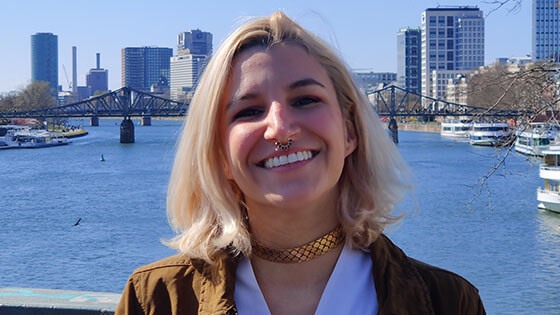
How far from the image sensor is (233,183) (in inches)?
66.4

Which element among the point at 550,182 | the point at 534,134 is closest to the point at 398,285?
the point at 534,134

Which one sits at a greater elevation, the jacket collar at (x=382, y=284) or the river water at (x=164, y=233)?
the jacket collar at (x=382, y=284)

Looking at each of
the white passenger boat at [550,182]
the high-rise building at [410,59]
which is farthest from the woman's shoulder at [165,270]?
the high-rise building at [410,59]

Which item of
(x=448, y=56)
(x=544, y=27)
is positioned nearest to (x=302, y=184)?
(x=544, y=27)

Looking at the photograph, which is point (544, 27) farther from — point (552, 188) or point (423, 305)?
point (423, 305)

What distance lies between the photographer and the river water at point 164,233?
548 inches

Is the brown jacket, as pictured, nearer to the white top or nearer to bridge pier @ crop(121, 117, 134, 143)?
the white top

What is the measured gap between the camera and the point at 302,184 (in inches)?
60.1

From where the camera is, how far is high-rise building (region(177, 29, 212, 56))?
4596 inches

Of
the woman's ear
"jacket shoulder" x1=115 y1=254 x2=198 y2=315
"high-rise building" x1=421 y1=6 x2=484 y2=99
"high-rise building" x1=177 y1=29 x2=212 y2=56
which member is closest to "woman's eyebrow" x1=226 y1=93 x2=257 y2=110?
the woman's ear

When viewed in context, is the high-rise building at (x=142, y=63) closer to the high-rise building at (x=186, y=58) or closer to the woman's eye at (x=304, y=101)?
the high-rise building at (x=186, y=58)

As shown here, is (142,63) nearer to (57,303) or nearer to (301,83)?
(57,303)

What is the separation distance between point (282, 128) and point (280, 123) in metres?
0.01

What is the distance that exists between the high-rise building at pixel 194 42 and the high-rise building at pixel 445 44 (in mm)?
35646
